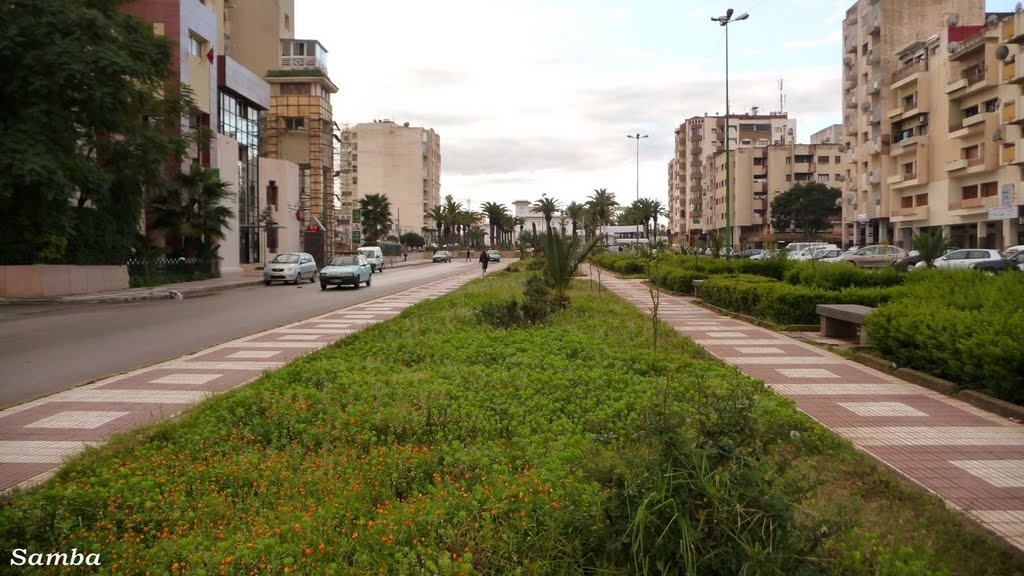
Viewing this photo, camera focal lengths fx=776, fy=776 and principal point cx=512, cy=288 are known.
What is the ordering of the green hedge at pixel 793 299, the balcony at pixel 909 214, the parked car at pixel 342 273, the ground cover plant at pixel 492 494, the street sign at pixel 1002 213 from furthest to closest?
the balcony at pixel 909 214
the street sign at pixel 1002 213
the parked car at pixel 342 273
the green hedge at pixel 793 299
the ground cover plant at pixel 492 494

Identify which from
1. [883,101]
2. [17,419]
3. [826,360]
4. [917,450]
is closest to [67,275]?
[17,419]

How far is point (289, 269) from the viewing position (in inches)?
1551

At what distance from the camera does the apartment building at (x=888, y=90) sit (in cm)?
5681

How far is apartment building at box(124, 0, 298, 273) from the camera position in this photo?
1569 inches

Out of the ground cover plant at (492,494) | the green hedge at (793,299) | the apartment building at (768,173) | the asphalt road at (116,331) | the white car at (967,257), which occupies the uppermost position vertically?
the apartment building at (768,173)

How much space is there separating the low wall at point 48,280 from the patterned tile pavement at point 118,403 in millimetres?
17472

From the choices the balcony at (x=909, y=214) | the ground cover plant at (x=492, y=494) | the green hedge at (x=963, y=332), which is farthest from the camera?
the balcony at (x=909, y=214)

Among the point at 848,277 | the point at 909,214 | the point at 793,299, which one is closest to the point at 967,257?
the point at 848,277

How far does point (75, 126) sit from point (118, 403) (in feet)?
76.3

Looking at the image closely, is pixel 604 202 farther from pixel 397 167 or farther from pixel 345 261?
pixel 345 261

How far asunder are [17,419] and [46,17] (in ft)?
72.9

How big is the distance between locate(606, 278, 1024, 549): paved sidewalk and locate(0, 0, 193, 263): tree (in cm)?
2259

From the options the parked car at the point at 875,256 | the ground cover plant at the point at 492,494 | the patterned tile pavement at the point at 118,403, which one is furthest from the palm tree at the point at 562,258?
the parked car at the point at 875,256

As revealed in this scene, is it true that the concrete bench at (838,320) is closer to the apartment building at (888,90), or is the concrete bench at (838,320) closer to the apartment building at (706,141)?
the apartment building at (888,90)
